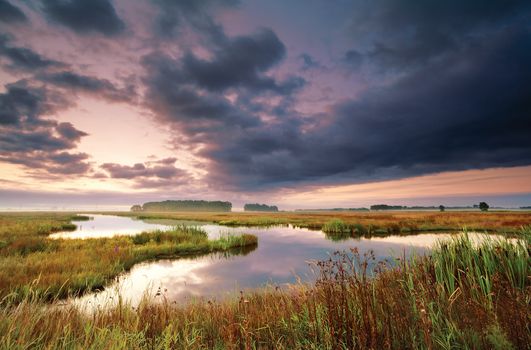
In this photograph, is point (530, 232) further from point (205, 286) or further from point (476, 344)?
point (205, 286)

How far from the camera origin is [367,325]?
388cm

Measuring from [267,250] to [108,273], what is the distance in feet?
49.1

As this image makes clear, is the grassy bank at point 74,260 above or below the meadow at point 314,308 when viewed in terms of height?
below

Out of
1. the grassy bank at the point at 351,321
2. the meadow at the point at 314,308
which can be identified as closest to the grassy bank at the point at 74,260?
the meadow at the point at 314,308

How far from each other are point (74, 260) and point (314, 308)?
17010 millimetres

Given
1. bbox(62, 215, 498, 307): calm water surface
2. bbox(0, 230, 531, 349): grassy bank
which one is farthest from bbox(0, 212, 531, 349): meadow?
bbox(62, 215, 498, 307): calm water surface

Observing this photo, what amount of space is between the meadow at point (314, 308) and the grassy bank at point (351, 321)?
3 cm

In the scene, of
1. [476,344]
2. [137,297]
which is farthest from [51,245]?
[476,344]

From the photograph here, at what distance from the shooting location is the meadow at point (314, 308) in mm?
3812

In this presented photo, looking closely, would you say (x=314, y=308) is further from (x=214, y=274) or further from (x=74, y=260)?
(x=74, y=260)

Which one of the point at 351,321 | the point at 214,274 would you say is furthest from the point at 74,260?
the point at 351,321

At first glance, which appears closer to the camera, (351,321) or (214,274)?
(351,321)

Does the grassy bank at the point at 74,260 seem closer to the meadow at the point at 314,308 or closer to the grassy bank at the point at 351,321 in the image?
the meadow at the point at 314,308

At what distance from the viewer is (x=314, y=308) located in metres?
4.99
